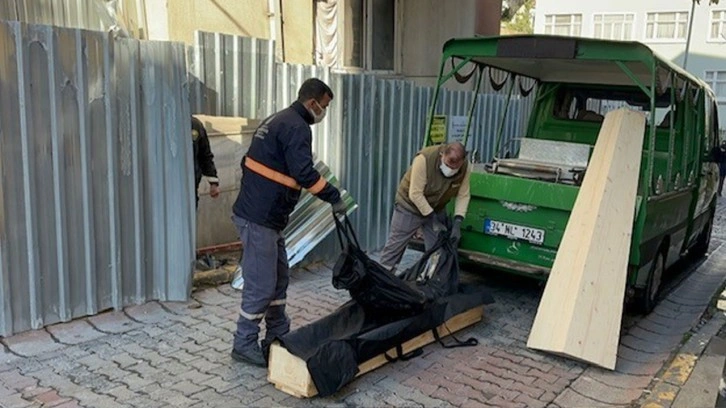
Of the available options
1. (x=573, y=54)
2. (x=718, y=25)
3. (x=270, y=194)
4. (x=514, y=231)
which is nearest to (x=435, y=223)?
(x=514, y=231)

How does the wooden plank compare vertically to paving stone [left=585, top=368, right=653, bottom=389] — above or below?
above

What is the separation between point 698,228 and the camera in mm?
7730

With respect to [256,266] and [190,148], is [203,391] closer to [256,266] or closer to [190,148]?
[256,266]

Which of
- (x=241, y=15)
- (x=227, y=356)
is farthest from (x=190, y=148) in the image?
(x=241, y=15)

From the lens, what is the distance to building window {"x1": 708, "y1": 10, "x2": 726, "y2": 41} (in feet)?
96.2

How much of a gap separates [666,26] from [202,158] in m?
32.0

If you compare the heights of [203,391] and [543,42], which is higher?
[543,42]

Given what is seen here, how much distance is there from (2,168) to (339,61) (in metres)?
5.87

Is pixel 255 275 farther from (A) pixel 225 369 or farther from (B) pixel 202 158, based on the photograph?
(B) pixel 202 158

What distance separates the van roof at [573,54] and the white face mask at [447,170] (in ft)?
3.73

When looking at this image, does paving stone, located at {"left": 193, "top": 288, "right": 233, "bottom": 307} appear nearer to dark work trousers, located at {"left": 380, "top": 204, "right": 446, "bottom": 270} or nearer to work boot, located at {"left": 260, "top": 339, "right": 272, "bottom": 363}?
work boot, located at {"left": 260, "top": 339, "right": 272, "bottom": 363}

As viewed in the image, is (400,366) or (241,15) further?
(241,15)

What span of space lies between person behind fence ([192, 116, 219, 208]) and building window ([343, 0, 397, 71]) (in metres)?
4.23

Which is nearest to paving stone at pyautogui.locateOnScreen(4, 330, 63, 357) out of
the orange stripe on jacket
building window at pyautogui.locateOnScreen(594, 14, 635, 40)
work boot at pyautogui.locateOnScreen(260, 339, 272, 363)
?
work boot at pyautogui.locateOnScreen(260, 339, 272, 363)
